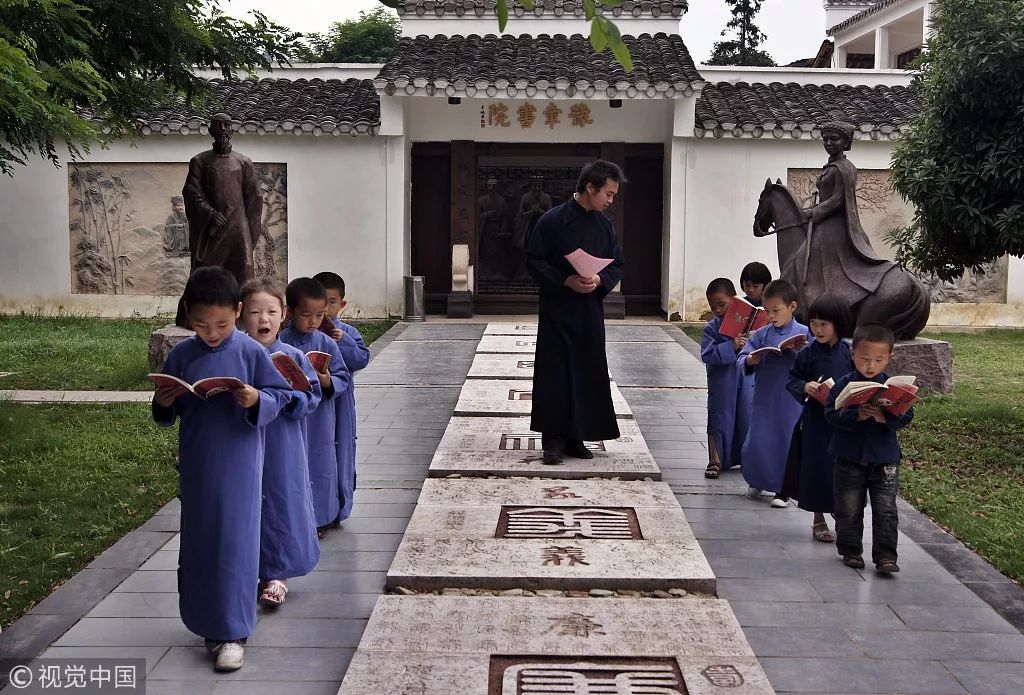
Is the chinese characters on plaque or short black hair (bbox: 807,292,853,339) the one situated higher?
the chinese characters on plaque

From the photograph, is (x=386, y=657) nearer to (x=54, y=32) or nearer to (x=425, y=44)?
(x=54, y=32)

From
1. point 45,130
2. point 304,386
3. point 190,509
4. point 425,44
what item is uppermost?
point 425,44

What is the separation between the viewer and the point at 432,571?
14.7ft

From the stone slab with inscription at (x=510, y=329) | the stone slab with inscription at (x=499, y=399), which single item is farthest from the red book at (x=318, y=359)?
the stone slab with inscription at (x=510, y=329)

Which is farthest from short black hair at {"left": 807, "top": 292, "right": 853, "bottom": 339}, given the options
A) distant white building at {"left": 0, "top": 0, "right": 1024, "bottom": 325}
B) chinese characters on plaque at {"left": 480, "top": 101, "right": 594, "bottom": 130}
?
chinese characters on plaque at {"left": 480, "top": 101, "right": 594, "bottom": 130}

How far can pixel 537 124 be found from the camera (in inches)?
686

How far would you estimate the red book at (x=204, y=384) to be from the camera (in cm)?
353

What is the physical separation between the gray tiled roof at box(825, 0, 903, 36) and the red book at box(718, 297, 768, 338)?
22.4 m

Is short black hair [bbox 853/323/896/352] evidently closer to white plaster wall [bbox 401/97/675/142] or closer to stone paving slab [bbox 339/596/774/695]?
stone paving slab [bbox 339/596/774/695]

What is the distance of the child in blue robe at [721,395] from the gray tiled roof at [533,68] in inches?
398

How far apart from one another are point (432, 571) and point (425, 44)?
48.8 ft

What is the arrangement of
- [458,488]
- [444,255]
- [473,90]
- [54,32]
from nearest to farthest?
1. [458,488]
2. [54,32]
3. [473,90]
4. [444,255]

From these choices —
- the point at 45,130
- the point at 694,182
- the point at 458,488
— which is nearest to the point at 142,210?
the point at 694,182

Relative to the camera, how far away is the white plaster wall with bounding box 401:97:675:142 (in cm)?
1742
